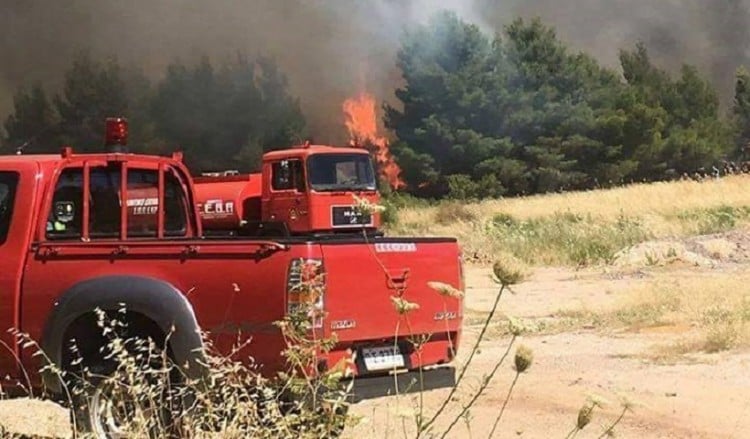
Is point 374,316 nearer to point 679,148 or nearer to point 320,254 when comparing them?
point 320,254

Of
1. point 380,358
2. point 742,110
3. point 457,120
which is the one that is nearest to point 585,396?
point 380,358

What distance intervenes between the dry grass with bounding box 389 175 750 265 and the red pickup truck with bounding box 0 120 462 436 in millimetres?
11076

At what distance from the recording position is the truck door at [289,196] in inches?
682

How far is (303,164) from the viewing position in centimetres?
1767

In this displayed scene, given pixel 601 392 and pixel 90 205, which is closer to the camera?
pixel 90 205

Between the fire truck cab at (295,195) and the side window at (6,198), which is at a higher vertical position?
the fire truck cab at (295,195)

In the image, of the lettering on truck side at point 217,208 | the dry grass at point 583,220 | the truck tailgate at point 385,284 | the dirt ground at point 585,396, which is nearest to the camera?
the truck tailgate at point 385,284

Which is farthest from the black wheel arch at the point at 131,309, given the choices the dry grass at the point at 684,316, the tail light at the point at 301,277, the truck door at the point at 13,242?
the dry grass at the point at 684,316

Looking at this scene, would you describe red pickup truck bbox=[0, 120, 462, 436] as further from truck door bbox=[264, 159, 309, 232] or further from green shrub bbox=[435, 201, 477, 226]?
green shrub bbox=[435, 201, 477, 226]

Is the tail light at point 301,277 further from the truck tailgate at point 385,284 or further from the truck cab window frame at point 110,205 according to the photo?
the truck cab window frame at point 110,205

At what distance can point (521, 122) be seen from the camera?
43.2m

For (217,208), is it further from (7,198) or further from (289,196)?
(7,198)

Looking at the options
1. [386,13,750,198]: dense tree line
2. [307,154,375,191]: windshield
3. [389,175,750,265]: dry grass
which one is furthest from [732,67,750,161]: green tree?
[307,154,375,191]: windshield

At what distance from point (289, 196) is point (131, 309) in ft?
40.0
